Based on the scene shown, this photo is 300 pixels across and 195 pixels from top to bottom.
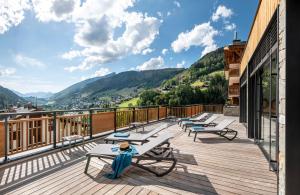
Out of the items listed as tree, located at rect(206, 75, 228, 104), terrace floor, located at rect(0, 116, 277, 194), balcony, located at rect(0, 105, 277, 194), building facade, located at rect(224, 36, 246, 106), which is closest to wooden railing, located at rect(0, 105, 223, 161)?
balcony, located at rect(0, 105, 277, 194)

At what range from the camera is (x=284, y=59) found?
2.31 m

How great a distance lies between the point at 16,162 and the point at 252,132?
7.10 m

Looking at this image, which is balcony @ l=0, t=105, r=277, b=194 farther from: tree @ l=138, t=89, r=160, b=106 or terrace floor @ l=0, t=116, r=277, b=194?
tree @ l=138, t=89, r=160, b=106

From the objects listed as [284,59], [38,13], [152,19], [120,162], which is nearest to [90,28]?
[38,13]

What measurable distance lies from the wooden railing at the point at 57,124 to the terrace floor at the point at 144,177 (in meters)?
0.56

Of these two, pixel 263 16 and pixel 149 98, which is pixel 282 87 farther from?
pixel 149 98

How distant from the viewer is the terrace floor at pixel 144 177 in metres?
3.11

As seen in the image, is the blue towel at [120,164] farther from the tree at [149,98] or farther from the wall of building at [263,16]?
the tree at [149,98]

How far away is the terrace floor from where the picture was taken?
311 centimetres

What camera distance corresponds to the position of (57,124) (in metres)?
6.07

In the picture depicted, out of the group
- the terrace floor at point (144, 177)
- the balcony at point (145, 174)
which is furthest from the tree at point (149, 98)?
the terrace floor at point (144, 177)

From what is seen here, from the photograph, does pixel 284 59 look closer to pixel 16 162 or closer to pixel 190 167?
pixel 190 167

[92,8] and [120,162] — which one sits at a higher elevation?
[92,8]

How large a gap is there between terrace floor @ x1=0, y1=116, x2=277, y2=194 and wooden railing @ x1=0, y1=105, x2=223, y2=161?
1.84 ft
